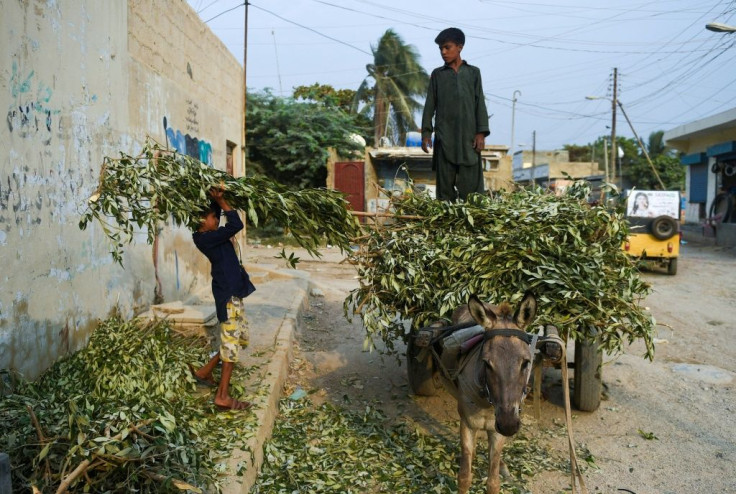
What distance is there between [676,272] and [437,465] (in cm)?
1178

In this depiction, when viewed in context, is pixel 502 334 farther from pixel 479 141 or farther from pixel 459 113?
pixel 459 113

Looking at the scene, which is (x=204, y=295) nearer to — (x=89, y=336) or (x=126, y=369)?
(x=89, y=336)

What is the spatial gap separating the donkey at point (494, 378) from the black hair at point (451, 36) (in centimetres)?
319

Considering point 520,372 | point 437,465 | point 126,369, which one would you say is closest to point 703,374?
point 437,465

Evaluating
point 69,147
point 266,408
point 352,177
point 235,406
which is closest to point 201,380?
point 235,406

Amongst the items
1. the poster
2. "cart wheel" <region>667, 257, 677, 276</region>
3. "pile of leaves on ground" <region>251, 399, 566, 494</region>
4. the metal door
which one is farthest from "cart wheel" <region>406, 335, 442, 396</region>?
the metal door

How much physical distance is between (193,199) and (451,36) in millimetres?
3216

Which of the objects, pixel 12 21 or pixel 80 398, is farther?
pixel 12 21

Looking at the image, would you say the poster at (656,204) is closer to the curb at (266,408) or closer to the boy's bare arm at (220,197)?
the curb at (266,408)

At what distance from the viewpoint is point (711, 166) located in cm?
2445

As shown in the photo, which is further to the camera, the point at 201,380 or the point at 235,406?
the point at 201,380

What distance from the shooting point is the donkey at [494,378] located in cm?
319

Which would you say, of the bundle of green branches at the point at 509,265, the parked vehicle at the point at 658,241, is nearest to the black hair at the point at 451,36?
the bundle of green branches at the point at 509,265

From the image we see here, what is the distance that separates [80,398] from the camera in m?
3.66
